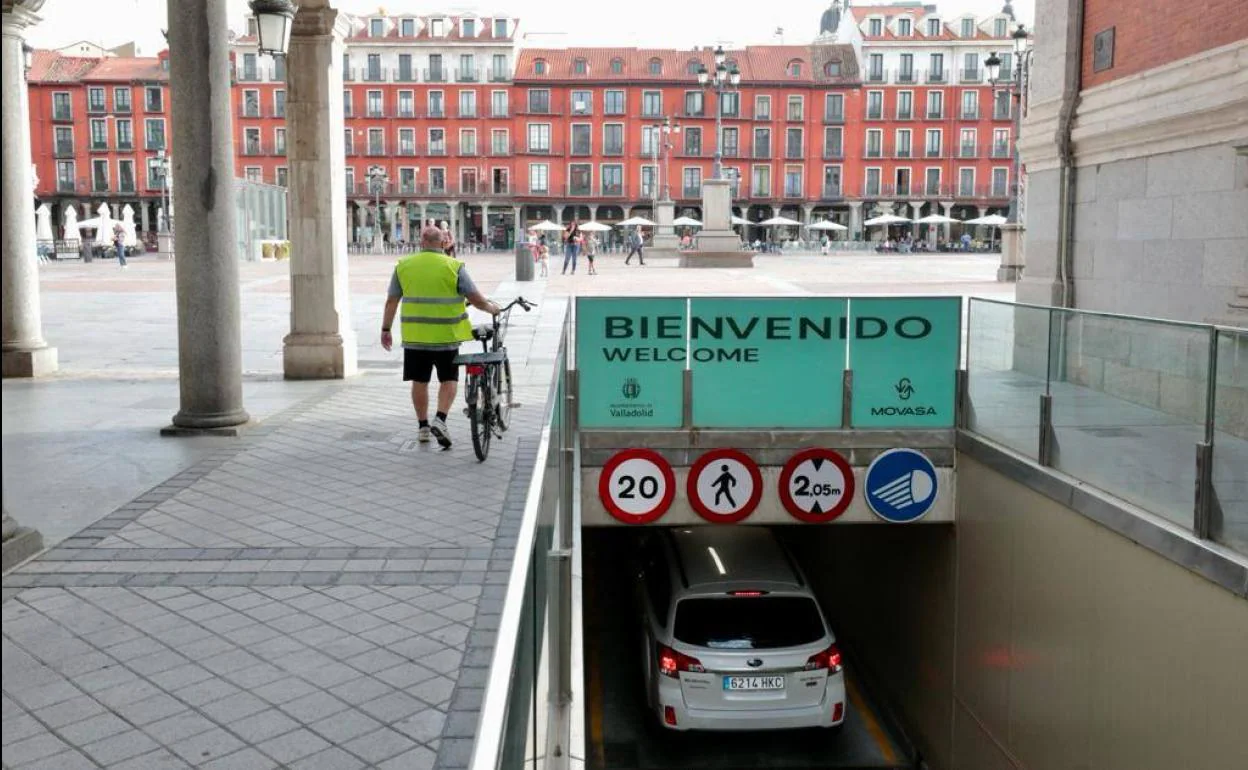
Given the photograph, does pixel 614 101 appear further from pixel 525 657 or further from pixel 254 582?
pixel 525 657

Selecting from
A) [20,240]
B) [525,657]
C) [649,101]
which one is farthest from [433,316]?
[649,101]

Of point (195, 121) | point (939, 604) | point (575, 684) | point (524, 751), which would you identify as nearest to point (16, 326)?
point (195, 121)

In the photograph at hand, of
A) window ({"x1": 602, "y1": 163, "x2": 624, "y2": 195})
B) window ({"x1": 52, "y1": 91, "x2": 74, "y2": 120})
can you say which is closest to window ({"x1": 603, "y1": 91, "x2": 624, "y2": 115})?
window ({"x1": 602, "y1": 163, "x2": 624, "y2": 195})

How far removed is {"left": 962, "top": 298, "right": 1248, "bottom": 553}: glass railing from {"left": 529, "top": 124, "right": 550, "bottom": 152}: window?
2914 inches

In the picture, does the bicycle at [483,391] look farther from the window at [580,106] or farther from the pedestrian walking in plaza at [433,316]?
the window at [580,106]

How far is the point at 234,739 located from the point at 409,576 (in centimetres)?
198

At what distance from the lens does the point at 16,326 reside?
13.6m

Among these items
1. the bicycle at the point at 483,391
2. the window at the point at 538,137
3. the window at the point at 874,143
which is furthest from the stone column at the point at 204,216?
the window at the point at 874,143

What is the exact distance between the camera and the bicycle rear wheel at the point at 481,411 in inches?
358

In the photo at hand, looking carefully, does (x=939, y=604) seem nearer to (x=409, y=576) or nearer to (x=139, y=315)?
(x=409, y=576)

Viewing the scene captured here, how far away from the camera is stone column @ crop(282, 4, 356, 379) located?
44.3ft

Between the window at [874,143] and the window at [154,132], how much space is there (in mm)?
48130

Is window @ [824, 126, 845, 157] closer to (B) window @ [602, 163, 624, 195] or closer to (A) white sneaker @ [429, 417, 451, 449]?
(B) window @ [602, 163, 624, 195]

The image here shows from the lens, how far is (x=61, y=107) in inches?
3189
